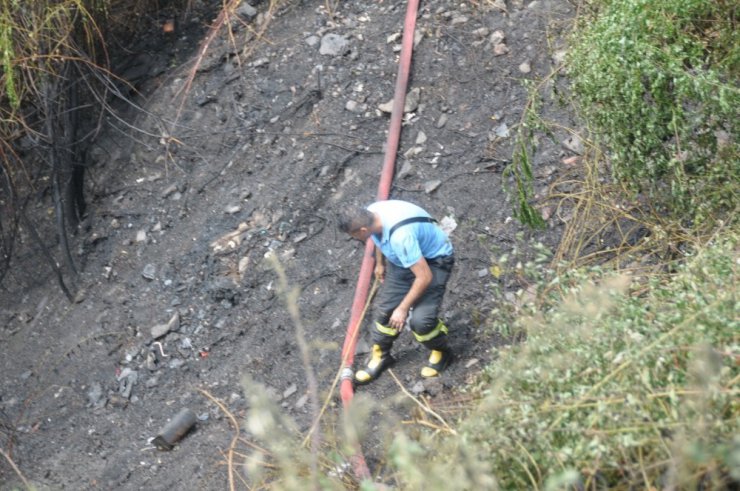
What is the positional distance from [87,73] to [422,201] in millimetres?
3222

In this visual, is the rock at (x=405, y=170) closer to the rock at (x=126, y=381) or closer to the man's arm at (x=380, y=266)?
the man's arm at (x=380, y=266)

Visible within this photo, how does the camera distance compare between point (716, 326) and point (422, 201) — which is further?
point (422, 201)

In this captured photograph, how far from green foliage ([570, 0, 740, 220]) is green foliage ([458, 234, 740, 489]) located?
103cm

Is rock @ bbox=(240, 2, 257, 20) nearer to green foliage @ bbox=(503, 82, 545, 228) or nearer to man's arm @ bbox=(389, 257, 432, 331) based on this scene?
green foliage @ bbox=(503, 82, 545, 228)

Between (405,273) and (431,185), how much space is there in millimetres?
1512

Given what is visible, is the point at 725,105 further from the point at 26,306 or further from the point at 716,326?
the point at 26,306

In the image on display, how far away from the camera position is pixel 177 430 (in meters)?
6.13

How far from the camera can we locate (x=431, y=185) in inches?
276

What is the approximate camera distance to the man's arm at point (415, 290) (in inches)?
209

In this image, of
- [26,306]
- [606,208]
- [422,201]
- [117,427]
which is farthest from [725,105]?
[26,306]

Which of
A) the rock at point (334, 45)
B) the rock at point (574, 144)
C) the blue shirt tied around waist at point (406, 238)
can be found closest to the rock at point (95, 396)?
the blue shirt tied around waist at point (406, 238)

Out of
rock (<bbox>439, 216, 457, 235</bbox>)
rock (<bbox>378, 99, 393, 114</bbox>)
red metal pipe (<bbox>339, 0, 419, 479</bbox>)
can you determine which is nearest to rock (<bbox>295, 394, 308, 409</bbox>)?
red metal pipe (<bbox>339, 0, 419, 479</bbox>)

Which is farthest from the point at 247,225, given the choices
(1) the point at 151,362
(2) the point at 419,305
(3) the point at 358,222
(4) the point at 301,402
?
(3) the point at 358,222

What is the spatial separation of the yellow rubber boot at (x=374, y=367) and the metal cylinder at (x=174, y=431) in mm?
1176
